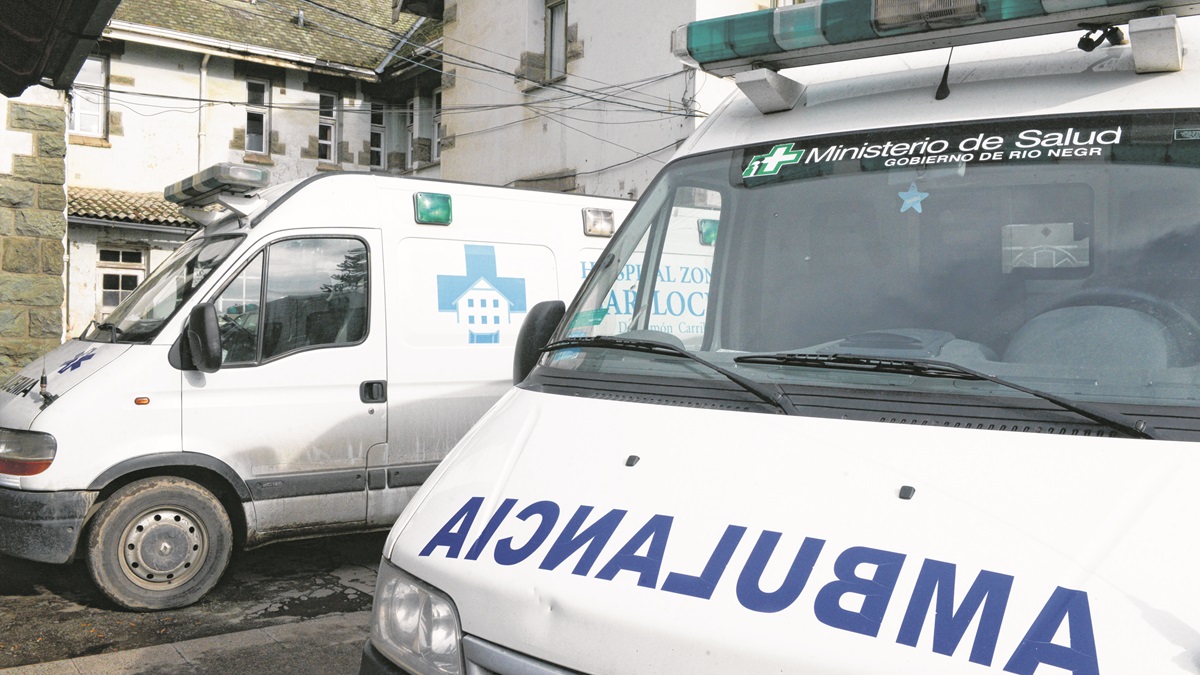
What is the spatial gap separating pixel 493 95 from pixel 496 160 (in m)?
1.09

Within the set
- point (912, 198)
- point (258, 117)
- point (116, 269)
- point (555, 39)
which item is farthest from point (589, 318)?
point (258, 117)

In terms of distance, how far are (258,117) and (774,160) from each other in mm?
22695

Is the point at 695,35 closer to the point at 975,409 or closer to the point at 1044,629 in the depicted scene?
the point at 975,409

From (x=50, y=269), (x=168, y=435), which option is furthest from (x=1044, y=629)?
(x=50, y=269)

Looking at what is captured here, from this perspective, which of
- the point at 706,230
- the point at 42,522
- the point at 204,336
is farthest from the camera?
the point at 204,336

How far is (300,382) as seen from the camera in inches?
234

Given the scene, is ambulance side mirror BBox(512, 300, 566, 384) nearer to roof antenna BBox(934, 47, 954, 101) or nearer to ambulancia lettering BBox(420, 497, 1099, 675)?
ambulancia lettering BBox(420, 497, 1099, 675)

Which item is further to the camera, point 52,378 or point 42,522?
point 52,378

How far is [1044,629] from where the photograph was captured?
1.60 meters

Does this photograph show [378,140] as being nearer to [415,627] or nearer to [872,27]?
[872,27]

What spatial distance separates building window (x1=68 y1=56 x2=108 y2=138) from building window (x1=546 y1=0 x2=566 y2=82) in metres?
10.4

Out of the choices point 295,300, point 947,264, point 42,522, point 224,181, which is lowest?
point 42,522

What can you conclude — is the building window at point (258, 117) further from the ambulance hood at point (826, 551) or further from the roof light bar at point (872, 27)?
the ambulance hood at point (826, 551)

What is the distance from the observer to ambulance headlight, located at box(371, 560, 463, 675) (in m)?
2.15
